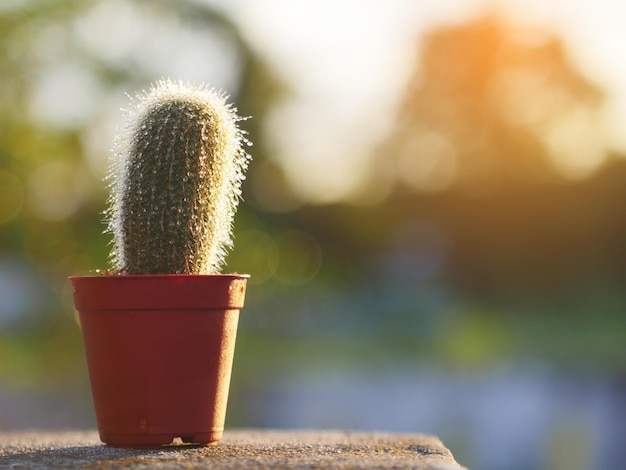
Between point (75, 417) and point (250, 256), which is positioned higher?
point (250, 256)

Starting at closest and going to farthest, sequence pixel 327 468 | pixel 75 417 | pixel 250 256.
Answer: pixel 327 468
pixel 75 417
pixel 250 256

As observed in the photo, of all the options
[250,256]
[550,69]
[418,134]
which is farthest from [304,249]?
[550,69]

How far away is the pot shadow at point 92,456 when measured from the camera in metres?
2.98

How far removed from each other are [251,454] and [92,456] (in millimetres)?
569

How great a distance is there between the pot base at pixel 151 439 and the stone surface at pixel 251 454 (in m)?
0.03

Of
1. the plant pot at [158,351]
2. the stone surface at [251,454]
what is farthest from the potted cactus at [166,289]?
the stone surface at [251,454]

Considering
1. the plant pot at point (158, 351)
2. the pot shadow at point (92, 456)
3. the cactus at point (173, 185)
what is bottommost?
the pot shadow at point (92, 456)

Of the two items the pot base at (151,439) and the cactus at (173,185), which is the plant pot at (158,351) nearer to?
the pot base at (151,439)

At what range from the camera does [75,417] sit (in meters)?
11.4

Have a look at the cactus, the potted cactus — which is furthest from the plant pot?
the cactus

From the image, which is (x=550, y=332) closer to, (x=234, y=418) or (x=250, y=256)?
(x=250, y=256)

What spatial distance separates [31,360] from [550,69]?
51.0 feet

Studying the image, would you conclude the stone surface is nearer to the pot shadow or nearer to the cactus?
the pot shadow

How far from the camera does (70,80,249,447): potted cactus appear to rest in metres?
3.32
